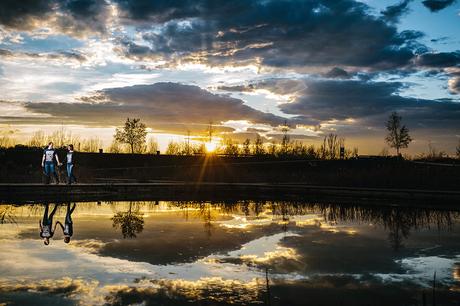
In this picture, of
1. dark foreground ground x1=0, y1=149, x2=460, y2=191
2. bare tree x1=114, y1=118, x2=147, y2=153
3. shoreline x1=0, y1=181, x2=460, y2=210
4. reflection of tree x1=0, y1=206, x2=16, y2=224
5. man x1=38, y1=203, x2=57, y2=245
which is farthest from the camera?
bare tree x1=114, y1=118, x2=147, y2=153

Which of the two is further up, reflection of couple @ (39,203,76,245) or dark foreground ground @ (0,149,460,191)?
dark foreground ground @ (0,149,460,191)

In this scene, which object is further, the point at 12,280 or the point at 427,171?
the point at 427,171

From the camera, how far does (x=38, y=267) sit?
7906mm

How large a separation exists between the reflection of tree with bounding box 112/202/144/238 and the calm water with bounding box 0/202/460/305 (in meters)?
0.04

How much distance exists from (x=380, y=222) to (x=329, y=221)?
5.77 feet

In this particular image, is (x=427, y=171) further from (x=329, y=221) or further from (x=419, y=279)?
(x=419, y=279)

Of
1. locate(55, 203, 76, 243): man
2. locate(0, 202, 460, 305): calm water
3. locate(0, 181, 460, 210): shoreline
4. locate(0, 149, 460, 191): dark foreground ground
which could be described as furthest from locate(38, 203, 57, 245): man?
locate(0, 149, 460, 191): dark foreground ground

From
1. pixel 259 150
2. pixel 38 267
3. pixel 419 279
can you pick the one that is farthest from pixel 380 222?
pixel 259 150

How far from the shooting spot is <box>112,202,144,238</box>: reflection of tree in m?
12.0

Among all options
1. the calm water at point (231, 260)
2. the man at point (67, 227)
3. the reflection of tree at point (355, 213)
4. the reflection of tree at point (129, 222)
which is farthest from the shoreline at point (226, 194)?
the man at point (67, 227)

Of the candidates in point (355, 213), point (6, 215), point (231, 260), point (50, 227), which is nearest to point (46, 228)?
point (50, 227)

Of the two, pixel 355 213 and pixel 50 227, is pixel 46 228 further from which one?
pixel 355 213

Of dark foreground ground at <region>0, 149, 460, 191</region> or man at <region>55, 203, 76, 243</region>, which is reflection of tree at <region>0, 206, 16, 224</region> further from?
dark foreground ground at <region>0, 149, 460, 191</region>

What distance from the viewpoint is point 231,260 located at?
28.7 feet
